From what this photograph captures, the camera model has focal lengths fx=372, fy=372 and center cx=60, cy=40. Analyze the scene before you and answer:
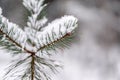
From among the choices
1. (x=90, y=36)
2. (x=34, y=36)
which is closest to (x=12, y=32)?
(x=34, y=36)

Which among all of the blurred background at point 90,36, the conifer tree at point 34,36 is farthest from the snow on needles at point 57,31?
the blurred background at point 90,36

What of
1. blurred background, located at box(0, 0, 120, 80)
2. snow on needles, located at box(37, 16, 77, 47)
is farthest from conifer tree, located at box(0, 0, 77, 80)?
blurred background, located at box(0, 0, 120, 80)

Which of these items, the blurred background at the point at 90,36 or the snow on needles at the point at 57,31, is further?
the blurred background at the point at 90,36

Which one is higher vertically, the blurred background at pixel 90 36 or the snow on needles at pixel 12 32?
the blurred background at pixel 90 36

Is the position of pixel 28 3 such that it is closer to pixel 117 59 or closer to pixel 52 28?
pixel 52 28

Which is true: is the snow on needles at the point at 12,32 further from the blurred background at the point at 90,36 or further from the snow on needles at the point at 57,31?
the blurred background at the point at 90,36

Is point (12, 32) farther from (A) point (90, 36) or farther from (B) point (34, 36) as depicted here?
(A) point (90, 36)

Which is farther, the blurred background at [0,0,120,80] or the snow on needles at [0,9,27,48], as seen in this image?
the blurred background at [0,0,120,80]

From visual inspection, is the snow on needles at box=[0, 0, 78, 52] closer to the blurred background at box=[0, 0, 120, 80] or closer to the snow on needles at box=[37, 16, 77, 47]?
the snow on needles at box=[37, 16, 77, 47]

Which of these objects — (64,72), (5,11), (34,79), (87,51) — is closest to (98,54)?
(87,51)
